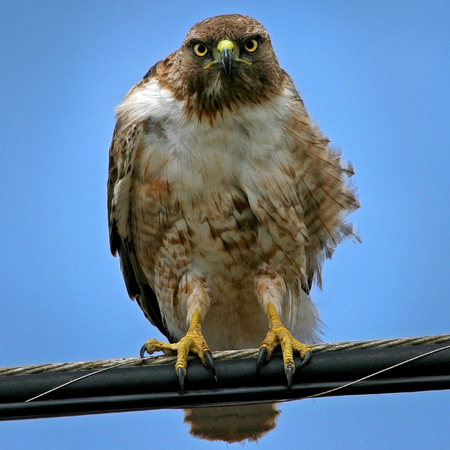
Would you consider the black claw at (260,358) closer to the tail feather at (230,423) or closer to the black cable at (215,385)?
the black cable at (215,385)

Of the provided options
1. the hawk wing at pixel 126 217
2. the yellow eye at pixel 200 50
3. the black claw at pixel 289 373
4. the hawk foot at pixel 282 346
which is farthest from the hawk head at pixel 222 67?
the black claw at pixel 289 373

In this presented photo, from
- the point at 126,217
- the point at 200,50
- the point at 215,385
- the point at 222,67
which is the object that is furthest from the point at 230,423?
the point at 200,50

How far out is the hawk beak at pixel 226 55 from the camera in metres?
5.00

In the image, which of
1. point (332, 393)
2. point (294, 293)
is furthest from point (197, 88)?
point (332, 393)

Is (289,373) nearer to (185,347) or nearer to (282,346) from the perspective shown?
(282,346)

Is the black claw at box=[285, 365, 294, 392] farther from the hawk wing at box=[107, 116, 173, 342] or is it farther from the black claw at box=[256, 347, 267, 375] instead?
the hawk wing at box=[107, 116, 173, 342]

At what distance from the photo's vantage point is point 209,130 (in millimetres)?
5309

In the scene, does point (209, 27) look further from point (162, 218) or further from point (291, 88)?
point (162, 218)

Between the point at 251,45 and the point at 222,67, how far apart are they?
Result: 307 mm

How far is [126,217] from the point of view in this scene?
5875mm

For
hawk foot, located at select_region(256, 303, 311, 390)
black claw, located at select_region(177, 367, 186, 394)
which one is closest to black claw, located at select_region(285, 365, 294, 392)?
hawk foot, located at select_region(256, 303, 311, 390)

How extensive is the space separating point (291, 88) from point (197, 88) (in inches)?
30.4

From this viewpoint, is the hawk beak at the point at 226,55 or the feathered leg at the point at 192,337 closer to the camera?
the feathered leg at the point at 192,337

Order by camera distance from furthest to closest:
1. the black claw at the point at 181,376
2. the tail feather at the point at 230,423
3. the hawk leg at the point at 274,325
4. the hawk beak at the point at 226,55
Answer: the tail feather at the point at 230,423, the hawk beak at the point at 226,55, the hawk leg at the point at 274,325, the black claw at the point at 181,376
